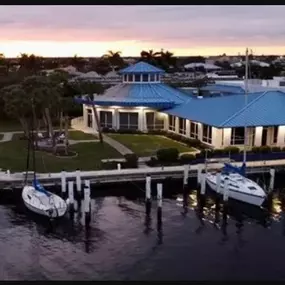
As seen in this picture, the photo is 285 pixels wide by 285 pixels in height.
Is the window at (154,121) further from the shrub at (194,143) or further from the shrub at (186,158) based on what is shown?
the shrub at (186,158)

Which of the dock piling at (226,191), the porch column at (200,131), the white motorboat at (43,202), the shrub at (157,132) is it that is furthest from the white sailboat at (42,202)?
the shrub at (157,132)

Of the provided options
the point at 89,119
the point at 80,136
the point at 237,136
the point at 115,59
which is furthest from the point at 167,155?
the point at 115,59

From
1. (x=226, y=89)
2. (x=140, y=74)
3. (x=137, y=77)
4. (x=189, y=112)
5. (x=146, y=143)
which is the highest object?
(x=140, y=74)

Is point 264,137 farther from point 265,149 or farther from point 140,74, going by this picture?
point 140,74

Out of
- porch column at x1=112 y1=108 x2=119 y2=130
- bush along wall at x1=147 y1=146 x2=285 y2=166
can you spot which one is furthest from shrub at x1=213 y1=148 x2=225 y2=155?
porch column at x1=112 y1=108 x2=119 y2=130

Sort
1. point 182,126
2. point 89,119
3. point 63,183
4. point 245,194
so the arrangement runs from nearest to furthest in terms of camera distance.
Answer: point 245,194 → point 63,183 → point 182,126 → point 89,119

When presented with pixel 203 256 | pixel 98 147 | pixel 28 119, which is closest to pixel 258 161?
pixel 98 147

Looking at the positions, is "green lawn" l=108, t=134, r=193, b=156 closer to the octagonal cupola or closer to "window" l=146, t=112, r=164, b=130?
"window" l=146, t=112, r=164, b=130
